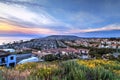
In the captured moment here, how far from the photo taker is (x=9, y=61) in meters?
42.2

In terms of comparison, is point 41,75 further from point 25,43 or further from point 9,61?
point 25,43

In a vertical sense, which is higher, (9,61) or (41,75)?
(41,75)

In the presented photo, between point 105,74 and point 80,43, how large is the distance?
321ft

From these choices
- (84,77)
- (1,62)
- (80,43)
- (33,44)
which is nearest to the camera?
(84,77)

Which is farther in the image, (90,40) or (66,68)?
(90,40)

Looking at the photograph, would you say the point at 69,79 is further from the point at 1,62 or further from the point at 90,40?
the point at 90,40

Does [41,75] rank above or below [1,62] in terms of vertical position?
above

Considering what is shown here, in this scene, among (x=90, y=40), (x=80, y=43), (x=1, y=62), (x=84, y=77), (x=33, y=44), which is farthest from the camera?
(x=90, y=40)

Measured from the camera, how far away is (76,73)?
5496 millimetres

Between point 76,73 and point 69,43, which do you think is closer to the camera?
point 76,73

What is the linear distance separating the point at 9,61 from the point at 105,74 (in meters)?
38.2

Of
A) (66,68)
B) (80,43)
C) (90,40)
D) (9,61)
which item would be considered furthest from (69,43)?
(66,68)

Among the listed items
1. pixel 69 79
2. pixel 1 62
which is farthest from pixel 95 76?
pixel 1 62

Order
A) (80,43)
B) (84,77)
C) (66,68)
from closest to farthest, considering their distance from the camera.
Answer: (84,77)
(66,68)
(80,43)
